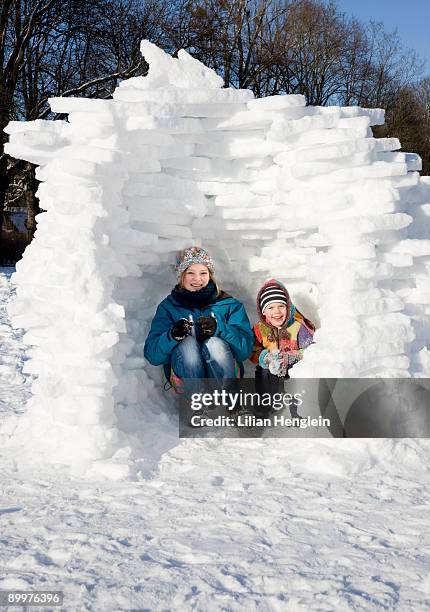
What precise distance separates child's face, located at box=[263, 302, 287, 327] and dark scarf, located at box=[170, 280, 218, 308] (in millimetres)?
334

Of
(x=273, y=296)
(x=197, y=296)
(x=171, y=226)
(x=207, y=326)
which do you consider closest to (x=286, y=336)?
(x=273, y=296)

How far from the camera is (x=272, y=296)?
4094 millimetres

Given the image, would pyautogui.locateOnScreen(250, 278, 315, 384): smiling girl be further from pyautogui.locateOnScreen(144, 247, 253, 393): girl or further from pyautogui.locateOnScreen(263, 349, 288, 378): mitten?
pyautogui.locateOnScreen(144, 247, 253, 393): girl

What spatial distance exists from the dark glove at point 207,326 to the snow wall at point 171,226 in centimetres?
38

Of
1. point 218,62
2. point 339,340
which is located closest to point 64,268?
point 339,340

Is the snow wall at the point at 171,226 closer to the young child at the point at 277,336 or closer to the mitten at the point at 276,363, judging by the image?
the young child at the point at 277,336

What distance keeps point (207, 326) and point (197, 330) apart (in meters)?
0.06

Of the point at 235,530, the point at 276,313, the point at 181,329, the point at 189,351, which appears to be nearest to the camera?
the point at 235,530

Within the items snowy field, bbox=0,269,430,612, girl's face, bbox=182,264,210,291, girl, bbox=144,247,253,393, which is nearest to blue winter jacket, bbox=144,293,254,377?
girl, bbox=144,247,253,393

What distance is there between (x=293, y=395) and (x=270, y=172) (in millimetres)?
1315

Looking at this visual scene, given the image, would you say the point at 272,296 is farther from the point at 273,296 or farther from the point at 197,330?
the point at 197,330

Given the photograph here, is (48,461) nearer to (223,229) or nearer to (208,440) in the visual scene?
(208,440)

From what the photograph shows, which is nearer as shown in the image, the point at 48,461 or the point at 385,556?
the point at 385,556

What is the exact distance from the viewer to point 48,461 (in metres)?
3.33
